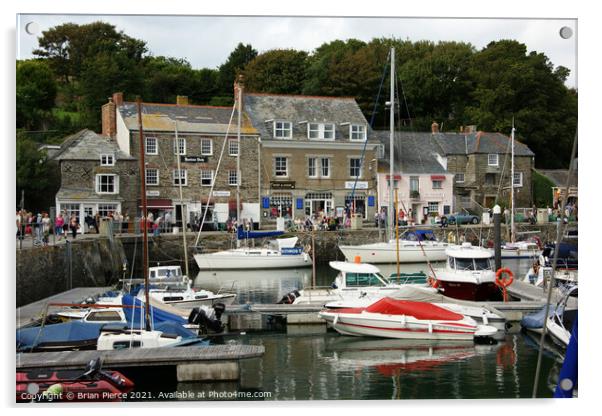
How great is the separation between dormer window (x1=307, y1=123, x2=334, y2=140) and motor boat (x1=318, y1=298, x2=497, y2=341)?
75.7 ft

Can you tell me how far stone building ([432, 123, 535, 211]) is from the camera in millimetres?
38812

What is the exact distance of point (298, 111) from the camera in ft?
126

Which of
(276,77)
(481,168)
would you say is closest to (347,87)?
(276,77)

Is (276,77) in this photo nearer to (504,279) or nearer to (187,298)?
(187,298)

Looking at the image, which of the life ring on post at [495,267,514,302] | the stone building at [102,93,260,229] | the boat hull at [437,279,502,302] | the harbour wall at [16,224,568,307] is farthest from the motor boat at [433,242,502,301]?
the stone building at [102,93,260,229]

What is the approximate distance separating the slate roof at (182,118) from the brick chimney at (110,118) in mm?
463

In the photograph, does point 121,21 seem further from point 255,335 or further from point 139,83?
point 139,83

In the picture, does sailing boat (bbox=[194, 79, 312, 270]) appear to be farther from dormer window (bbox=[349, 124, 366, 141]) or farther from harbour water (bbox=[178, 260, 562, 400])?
harbour water (bbox=[178, 260, 562, 400])

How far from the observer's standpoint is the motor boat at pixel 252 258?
30.7 m

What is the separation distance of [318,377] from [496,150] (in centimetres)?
2998

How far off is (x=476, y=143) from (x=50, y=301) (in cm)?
2801

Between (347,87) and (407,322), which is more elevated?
(347,87)

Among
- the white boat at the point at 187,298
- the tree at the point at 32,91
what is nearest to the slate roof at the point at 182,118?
the tree at the point at 32,91

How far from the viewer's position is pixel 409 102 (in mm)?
35094
